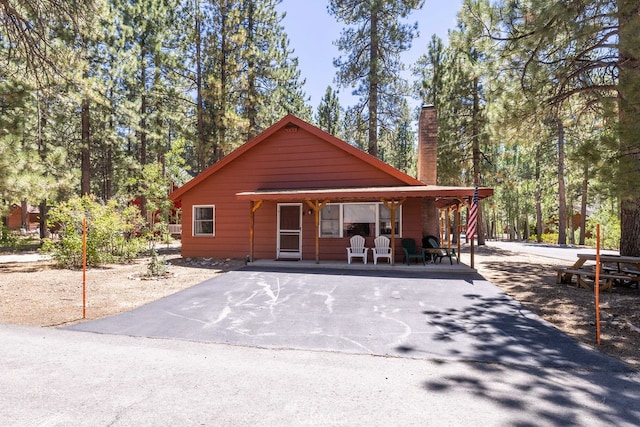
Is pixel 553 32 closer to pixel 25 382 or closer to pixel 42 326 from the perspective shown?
pixel 25 382

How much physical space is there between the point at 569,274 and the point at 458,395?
7.33m

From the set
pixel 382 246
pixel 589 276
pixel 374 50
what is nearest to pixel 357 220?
pixel 382 246

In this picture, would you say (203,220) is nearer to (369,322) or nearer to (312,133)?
(312,133)

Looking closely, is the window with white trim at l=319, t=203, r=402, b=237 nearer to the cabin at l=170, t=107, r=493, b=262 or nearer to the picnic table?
the cabin at l=170, t=107, r=493, b=262

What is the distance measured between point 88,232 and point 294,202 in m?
7.15

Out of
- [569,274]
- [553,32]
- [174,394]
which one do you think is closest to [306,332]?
[174,394]

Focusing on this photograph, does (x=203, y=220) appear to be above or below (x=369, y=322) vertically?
above

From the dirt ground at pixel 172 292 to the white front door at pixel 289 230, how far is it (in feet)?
7.57

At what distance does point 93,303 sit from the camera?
641 cm

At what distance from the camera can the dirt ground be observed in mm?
4871

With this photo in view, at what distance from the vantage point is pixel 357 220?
1173 cm

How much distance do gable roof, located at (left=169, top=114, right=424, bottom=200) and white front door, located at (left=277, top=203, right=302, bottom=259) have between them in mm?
A: 2676

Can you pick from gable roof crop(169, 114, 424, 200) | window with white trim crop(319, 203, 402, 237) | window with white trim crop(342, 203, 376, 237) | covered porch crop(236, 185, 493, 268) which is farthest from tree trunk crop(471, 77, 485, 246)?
window with white trim crop(342, 203, 376, 237)

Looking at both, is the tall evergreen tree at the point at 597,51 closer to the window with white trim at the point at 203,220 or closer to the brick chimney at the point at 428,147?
the brick chimney at the point at 428,147
